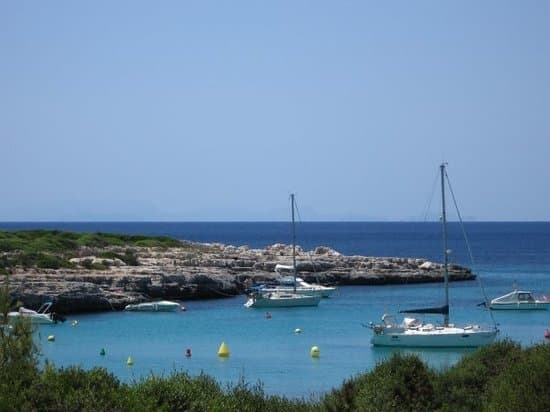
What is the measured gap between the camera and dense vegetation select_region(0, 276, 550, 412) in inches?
554

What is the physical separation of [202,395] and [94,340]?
3433 cm

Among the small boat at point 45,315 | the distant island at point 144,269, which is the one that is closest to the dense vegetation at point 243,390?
the small boat at point 45,315

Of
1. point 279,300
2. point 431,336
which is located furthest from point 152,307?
point 431,336

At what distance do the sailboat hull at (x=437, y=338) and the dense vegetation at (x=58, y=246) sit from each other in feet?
88.3

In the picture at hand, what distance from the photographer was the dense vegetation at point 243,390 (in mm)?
14070

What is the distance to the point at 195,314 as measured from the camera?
6191 centimetres

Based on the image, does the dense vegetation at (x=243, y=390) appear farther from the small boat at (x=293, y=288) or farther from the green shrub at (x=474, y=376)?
the small boat at (x=293, y=288)

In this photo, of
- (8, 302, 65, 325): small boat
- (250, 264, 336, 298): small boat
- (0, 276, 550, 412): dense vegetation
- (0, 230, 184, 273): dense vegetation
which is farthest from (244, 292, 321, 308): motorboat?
(0, 276, 550, 412): dense vegetation

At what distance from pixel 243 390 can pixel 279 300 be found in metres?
47.8

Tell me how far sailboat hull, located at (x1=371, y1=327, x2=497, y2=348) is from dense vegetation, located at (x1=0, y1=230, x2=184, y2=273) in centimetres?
2692

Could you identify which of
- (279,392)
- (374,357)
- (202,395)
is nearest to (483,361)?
(202,395)

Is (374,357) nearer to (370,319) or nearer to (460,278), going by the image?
(370,319)

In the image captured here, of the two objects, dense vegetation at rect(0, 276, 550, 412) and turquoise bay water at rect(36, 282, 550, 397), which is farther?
turquoise bay water at rect(36, 282, 550, 397)

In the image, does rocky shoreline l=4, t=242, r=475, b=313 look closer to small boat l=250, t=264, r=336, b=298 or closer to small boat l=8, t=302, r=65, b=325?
small boat l=8, t=302, r=65, b=325
